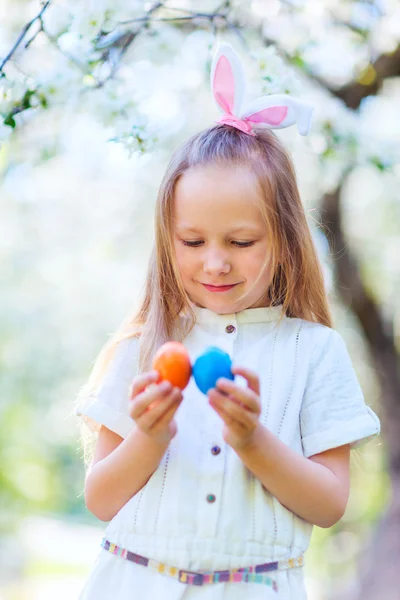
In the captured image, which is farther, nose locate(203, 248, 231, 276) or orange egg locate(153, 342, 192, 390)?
nose locate(203, 248, 231, 276)

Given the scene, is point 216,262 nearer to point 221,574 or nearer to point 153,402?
point 153,402

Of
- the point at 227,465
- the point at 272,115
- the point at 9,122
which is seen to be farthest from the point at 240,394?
the point at 9,122

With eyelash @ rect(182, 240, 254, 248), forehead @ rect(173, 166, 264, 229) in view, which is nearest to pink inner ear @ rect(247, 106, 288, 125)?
forehead @ rect(173, 166, 264, 229)

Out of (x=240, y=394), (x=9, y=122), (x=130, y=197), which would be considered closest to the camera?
(x=240, y=394)

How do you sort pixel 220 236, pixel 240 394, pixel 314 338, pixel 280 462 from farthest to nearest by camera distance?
1. pixel 314 338
2. pixel 220 236
3. pixel 280 462
4. pixel 240 394

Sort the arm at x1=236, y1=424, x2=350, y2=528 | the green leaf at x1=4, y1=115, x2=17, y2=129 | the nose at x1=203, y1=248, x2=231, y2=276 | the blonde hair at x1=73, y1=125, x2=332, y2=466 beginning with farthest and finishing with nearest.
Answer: the green leaf at x1=4, y1=115, x2=17, y2=129, the blonde hair at x1=73, y1=125, x2=332, y2=466, the nose at x1=203, y1=248, x2=231, y2=276, the arm at x1=236, y1=424, x2=350, y2=528

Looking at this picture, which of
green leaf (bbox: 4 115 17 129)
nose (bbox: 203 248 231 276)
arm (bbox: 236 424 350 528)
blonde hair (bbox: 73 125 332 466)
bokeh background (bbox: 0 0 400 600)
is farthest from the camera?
bokeh background (bbox: 0 0 400 600)

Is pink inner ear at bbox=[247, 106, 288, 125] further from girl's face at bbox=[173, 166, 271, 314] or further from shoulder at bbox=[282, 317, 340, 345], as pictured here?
shoulder at bbox=[282, 317, 340, 345]

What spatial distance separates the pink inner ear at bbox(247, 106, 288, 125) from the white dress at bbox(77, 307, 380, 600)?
407 mm

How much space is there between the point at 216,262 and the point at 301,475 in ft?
1.45

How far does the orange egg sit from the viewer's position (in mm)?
1395

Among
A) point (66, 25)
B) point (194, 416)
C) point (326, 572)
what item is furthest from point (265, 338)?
point (326, 572)

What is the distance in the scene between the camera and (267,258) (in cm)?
165

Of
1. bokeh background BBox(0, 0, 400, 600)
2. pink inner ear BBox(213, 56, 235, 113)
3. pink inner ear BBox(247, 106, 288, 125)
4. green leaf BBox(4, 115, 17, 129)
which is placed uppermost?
pink inner ear BBox(213, 56, 235, 113)
